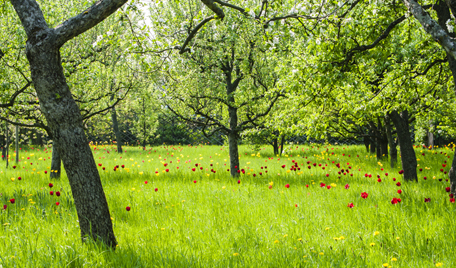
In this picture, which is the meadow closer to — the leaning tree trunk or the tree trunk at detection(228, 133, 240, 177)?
the leaning tree trunk

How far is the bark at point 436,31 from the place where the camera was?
2.27m

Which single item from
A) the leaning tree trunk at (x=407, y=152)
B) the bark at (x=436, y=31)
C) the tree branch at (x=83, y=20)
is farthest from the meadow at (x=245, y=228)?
the tree branch at (x=83, y=20)

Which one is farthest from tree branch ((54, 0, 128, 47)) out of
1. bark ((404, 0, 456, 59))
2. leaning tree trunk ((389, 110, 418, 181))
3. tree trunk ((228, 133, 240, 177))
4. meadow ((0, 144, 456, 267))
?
leaning tree trunk ((389, 110, 418, 181))

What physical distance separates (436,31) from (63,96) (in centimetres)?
339

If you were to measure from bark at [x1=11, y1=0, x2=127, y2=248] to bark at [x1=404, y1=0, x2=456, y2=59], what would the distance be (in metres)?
2.79

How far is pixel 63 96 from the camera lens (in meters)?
2.56

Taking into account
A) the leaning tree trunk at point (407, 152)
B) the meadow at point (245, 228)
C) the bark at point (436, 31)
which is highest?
the bark at point (436, 31)

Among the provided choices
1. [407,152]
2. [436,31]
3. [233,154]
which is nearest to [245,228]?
[436,31]

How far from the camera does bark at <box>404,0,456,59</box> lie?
227 cm

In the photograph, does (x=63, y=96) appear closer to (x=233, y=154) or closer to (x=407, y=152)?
(x=233, y=154)

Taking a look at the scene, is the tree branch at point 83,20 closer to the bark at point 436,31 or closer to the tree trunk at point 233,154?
A: the bark at point 436,31

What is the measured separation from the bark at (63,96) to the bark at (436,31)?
2.79m

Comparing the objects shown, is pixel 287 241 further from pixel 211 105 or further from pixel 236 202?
pixel 211 105

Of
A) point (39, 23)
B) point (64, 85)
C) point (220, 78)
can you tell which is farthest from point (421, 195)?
point (39, 23)
